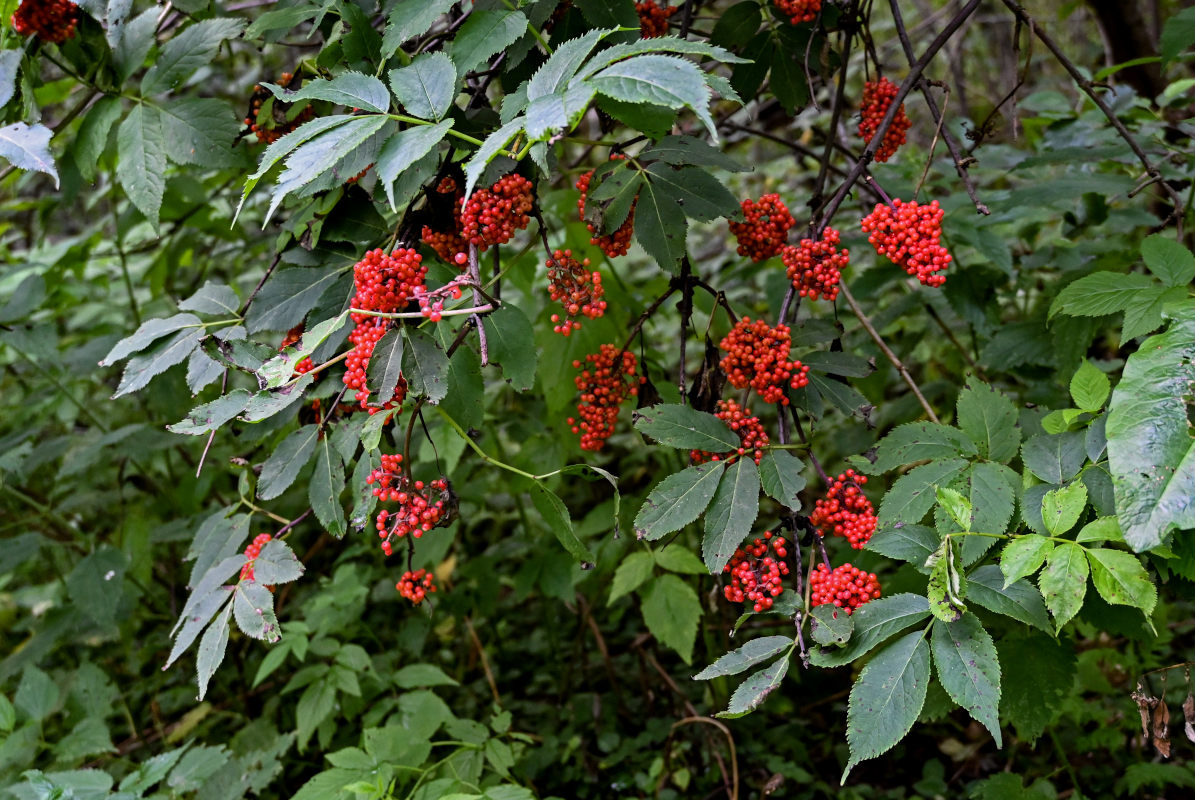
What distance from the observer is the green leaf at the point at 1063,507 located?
127 centimetres

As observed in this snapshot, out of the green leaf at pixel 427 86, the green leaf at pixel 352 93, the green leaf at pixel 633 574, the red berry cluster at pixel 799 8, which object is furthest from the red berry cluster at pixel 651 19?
the green leaf at pixel 633 574

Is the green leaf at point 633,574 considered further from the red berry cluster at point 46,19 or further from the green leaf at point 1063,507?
the red berry cluster at point 46,19

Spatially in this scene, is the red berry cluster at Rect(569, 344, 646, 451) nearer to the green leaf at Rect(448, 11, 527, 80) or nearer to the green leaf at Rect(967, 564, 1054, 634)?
the green leaf at Rect(448, 11, 527, 80)

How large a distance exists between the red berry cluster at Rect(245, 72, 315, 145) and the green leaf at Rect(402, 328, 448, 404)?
2.18 ft

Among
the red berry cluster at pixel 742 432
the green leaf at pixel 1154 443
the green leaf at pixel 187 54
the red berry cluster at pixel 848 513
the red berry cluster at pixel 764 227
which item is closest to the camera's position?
the green leaf at pixel 1154 443

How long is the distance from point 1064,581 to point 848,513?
0.34m

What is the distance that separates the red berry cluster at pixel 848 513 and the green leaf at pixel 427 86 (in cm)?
92

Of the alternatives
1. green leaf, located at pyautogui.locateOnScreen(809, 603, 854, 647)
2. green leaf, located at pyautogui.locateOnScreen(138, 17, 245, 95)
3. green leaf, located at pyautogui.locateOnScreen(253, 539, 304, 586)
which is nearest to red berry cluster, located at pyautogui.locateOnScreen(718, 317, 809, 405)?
green leaf, located at pyautogui.locateOnScreen(809, 603, 854, 647)

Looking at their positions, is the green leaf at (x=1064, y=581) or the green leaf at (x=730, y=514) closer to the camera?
the green leaf at (x=1064, y=581)

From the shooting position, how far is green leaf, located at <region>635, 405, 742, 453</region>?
4.80 ft

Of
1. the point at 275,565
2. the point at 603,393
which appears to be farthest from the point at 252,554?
the point at 603,393

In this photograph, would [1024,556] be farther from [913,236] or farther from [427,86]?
[427,86]

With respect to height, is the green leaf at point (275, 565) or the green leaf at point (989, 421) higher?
the green leaf at point (989, 421)

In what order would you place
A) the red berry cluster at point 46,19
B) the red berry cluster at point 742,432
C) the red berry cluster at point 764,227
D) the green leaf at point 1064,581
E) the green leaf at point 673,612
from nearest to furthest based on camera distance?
the green leaf at point 1064,581 < the red berry cluster at point 742,432 < the red berry cluster at point 764,227 < the red berry cluster at point 46,19 < the green leaf at point 673,612
